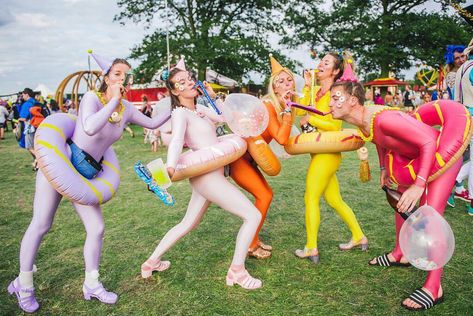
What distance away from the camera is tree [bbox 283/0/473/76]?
23391 millimetres

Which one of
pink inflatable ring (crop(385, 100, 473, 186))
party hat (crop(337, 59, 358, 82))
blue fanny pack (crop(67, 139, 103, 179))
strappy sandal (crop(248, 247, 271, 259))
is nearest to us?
pink inflatable ring (crop(385, 100, 473, 186))

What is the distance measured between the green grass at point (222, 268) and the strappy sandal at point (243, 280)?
0.07 meters

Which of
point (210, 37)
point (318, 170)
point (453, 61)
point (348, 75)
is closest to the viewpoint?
point (348, 75)

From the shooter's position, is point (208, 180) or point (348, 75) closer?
point (208, 180)

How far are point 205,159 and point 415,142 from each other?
1612 mm

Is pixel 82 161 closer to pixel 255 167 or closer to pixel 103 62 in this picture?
pixel 103 62

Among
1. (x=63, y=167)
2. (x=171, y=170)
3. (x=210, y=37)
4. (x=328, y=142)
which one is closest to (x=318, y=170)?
(x=328, y=142)

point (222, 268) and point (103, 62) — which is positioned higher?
point (103, 62)

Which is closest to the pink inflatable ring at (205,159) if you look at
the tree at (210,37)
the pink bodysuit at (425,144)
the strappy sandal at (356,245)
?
the pink bodysuit at (425,144)

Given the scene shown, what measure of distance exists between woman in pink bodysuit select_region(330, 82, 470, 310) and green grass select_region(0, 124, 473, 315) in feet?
1.74

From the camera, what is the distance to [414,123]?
263 cm

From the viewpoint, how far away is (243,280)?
3326 mm

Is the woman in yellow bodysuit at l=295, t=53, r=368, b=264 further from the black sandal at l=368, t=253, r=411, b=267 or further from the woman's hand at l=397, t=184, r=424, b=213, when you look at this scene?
the woman's hand at l=397, t=184, r=424, b=213

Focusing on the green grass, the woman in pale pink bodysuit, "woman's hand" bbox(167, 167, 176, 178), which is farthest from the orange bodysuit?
"woman's hand" bbox(167, 167, 176, 178)
